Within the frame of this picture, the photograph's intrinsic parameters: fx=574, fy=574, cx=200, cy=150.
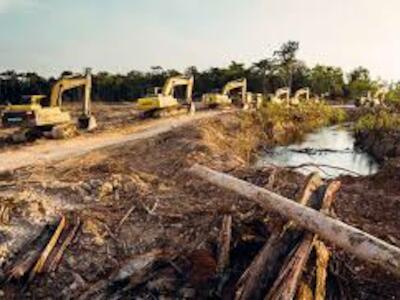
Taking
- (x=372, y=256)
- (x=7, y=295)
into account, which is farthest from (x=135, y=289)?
(x=372, y=256)

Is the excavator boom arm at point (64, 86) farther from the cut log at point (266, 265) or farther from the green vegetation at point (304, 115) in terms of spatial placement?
the cut log at point (266, 265)

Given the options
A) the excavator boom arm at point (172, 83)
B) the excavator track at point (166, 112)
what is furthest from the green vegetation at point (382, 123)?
the excavator boom arm at point (172, 83)

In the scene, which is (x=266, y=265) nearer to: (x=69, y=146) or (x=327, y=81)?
(x=69, y=146)

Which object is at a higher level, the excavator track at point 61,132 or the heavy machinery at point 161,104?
the heavy machinery at point 161,104

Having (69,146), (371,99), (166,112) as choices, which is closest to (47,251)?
(69,146)

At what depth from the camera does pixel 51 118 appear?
22.1m

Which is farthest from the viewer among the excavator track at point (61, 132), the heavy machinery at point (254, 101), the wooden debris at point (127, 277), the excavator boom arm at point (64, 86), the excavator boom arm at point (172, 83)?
the heavy machinery at point (254, 101)

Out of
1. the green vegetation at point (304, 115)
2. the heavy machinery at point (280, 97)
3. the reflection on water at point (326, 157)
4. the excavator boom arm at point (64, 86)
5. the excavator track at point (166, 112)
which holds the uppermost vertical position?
the excavator boom arm at point (64, 86)

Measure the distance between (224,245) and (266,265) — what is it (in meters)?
0.87

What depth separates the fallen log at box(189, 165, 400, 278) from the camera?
596 centimetres

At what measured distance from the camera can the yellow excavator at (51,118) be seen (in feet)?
71.1

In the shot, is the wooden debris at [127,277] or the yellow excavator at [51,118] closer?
the wooden debris at [127,277]

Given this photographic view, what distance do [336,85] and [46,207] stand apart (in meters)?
69.3

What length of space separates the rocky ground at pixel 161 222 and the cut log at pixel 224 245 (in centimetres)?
11
